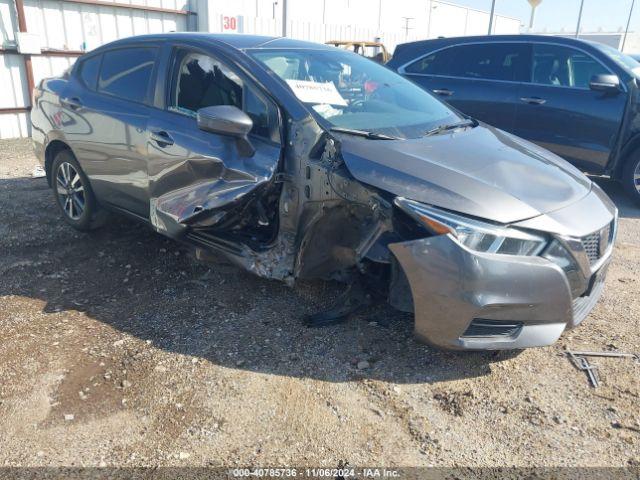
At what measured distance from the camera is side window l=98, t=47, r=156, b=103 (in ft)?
13.0

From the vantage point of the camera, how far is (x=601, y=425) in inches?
99.0

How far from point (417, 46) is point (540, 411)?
567 cm

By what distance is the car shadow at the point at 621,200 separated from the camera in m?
5.90

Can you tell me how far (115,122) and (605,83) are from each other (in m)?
4.89

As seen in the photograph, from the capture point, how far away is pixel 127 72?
4.14 metres

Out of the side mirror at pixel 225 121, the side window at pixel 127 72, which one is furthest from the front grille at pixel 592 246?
the side window at pixel 127 72

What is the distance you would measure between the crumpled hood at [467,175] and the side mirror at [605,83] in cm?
306

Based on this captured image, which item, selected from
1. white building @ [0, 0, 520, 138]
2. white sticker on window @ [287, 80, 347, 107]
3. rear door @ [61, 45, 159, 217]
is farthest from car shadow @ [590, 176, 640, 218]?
white building @ [0, 0, 520, 138]

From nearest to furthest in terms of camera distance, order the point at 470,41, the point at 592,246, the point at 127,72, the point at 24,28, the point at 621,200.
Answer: the point at 592,246, the point at 127,72, the point at 621,200, the point at 470,41, the point at 24,28

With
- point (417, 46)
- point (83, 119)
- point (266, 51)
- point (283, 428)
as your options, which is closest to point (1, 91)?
point (83, 119)

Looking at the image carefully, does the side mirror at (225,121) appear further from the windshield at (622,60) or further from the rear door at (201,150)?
the windshield at (622,60)

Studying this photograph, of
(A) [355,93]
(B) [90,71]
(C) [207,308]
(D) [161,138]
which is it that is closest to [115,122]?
(D) [161,138]

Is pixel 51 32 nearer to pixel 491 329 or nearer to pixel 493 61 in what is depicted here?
pixel 493 61

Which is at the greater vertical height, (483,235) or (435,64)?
(435,64)
